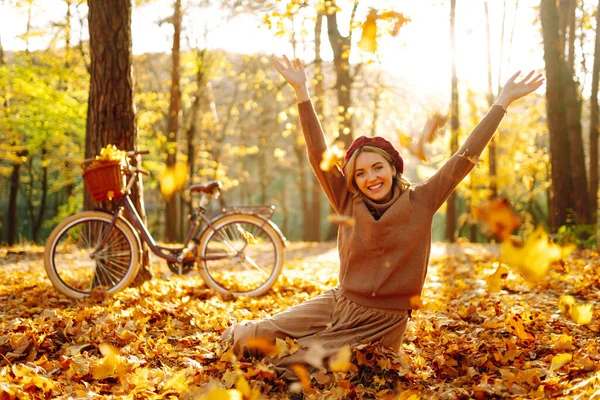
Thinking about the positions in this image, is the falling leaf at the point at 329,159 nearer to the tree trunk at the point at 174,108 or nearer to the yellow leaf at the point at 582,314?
the yellow leaf at the point at 582,314

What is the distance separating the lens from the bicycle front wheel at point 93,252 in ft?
15.4

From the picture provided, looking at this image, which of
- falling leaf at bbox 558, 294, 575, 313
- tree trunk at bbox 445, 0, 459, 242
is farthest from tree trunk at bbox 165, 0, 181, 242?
falling leaf at bbox 558, 294, 575, 313

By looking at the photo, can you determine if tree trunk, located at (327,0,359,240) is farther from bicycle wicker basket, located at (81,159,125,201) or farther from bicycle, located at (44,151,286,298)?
bicycle wicker basket, located at (81,159,125,201)

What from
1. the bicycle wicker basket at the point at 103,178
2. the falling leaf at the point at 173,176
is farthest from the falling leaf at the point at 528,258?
the falling leaf at the point at 173,176

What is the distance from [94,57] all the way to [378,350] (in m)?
4.13

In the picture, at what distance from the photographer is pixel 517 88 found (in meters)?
2.98

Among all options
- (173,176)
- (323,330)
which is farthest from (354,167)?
(173,176)

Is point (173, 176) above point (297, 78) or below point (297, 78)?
below

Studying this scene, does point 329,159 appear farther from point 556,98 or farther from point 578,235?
point 578,235

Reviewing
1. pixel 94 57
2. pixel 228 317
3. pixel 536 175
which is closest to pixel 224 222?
pixel 228 317

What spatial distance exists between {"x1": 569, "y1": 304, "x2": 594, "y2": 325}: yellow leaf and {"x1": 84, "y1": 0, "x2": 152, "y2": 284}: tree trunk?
3.95 metres

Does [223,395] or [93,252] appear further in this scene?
[93,252]

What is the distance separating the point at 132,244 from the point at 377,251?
280cm

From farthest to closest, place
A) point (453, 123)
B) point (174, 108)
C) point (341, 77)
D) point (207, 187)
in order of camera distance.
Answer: point (174, 108) < point (453, 123) < point (341, 77) < point (207, 187)
